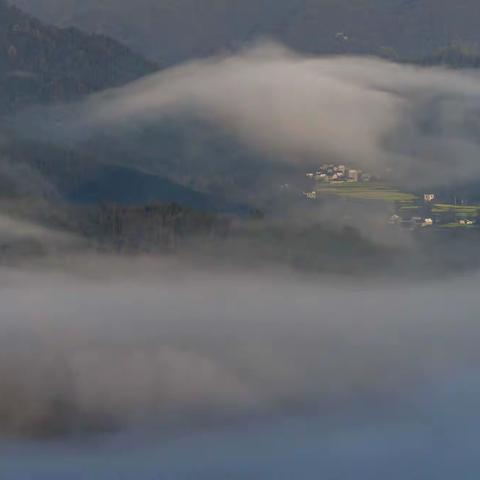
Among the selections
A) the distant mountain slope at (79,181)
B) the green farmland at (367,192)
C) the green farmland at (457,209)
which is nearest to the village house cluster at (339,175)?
the green farmland at (367,192)

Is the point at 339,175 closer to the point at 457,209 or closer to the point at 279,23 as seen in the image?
the point at 457,209

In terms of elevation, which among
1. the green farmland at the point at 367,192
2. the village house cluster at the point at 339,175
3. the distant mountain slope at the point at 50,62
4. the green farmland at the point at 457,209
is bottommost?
the green farmland at the point at 457,209

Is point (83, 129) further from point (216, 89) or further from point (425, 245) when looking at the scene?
point (425, 245)

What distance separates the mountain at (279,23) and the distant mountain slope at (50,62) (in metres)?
8.56

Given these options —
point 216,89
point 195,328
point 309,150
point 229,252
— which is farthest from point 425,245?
point 216,89

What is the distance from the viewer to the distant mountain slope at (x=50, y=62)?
5716 cm

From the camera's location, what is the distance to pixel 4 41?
60.1 metres

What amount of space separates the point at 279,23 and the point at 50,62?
78.1ft

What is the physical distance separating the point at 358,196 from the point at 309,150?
34.7 feet

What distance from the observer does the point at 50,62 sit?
5934 centimetres

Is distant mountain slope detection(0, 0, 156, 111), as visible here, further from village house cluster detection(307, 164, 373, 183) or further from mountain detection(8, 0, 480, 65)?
village house cluster detection(307, 164, 373, 183)

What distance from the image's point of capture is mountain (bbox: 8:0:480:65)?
75.2 meters

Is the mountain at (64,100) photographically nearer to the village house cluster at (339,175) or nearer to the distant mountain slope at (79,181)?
the distant mountain slope at (79,181)

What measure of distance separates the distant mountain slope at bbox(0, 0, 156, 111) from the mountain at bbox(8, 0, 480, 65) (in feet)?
28.1
